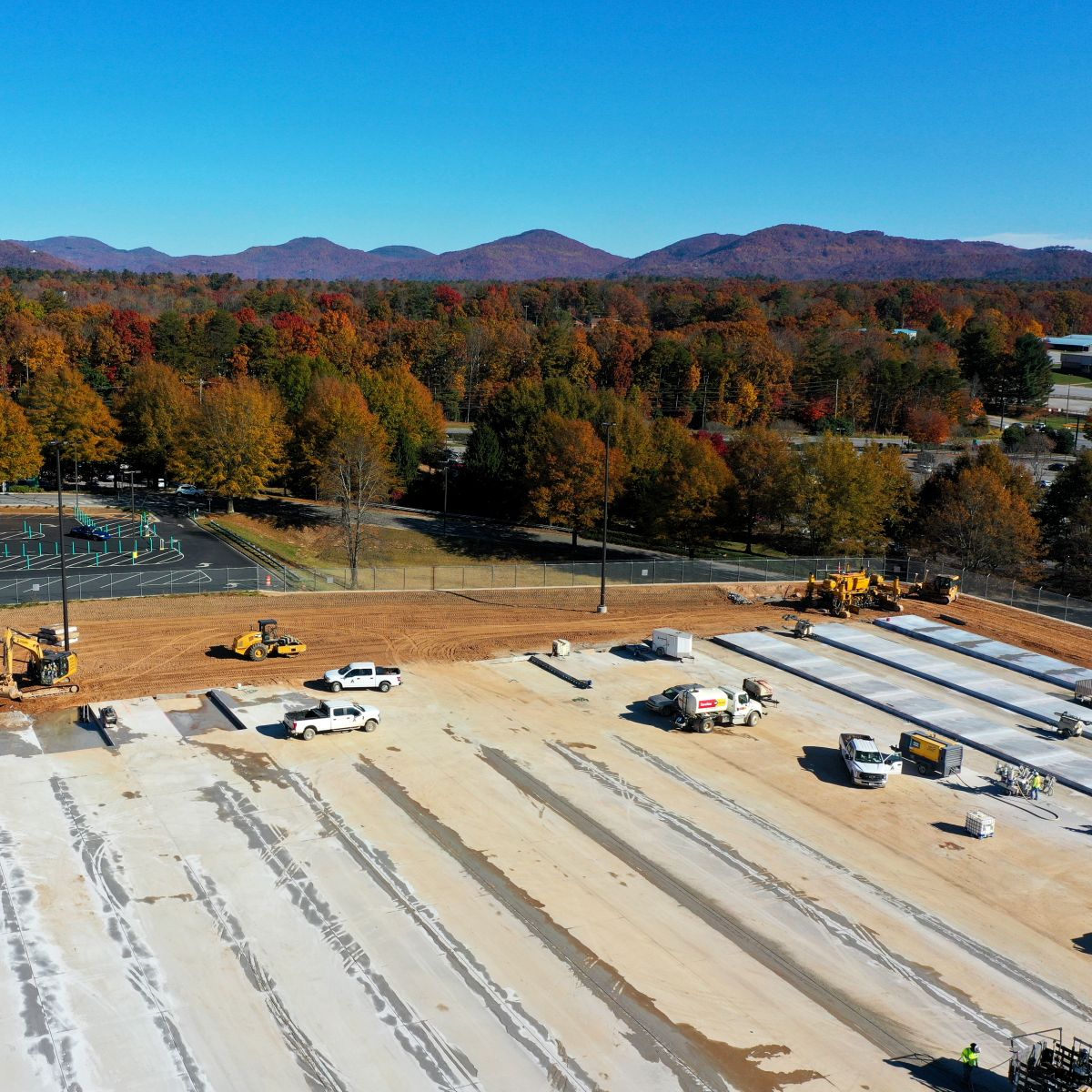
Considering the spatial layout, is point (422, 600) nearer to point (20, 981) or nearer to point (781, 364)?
point (20, 981)

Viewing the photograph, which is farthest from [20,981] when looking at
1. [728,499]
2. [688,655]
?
[728,499]

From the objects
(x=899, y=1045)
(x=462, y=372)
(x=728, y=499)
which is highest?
(x=462, y=372)

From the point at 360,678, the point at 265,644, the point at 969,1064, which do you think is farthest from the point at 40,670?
the point at 969,1064

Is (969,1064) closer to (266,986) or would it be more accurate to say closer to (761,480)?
(266,986)

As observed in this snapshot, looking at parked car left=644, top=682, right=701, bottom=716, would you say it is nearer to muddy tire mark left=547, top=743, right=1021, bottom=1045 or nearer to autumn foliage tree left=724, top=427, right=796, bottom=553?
muddy tire mark left=547, top=743, right=1021, bottom=1045

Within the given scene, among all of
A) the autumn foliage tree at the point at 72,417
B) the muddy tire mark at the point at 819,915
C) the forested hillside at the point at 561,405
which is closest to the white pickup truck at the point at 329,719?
the muddy tire mark at the point at 819,915
